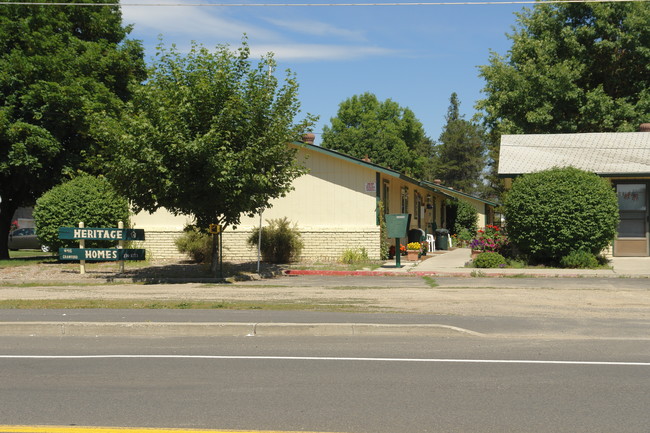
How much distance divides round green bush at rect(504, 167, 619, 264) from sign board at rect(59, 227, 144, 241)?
12.2 metres

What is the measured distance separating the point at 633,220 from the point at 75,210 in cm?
1975

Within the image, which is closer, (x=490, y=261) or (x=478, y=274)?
(x=478, y=274)

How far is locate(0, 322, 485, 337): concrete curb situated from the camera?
1017cm

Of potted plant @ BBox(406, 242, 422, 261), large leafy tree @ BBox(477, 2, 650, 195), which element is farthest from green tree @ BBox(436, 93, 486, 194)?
potted plant @ BBox(406, 242, 422, 261)

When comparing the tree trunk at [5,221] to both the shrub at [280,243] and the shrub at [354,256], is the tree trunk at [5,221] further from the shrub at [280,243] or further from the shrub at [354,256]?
the shrub at [354,256]

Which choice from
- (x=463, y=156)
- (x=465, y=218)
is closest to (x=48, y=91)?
(x=465, y=218)

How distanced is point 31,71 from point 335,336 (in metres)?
21.8

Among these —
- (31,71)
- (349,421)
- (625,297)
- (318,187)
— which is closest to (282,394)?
(349,421)

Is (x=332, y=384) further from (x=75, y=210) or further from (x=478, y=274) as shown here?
(x=75, y=210)

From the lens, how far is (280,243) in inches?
1007

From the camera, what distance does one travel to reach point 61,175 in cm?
2877

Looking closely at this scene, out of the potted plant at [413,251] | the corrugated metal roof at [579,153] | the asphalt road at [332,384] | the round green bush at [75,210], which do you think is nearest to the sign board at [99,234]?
the round green bush at [75,210]

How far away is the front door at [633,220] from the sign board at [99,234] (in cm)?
1644

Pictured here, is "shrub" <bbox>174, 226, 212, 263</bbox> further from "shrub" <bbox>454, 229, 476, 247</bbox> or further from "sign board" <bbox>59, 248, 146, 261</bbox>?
"shrub" <bbox>454, 229, 476, 247</bbox>
